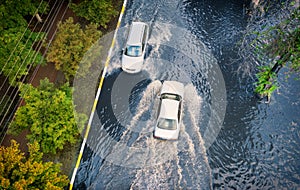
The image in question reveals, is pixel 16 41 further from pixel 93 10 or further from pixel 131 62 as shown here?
pixel 131 62

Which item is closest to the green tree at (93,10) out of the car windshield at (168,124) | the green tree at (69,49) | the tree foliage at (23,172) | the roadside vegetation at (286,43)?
the green tree at (69,49)

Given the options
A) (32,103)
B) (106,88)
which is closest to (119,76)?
(106,88)

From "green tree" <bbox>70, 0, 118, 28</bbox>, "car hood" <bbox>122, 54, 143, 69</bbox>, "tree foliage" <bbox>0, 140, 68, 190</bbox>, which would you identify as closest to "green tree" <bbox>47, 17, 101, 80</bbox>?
"green tree" <bbox>70, 0, 118, 28</bbox>

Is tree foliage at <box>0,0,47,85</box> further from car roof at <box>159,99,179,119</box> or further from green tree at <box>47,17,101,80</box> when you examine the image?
car roof at <box>159,99,179,119</box>

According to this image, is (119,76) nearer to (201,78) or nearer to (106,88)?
(106,88)

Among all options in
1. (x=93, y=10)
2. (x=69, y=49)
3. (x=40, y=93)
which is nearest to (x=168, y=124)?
(x=40, y=93)

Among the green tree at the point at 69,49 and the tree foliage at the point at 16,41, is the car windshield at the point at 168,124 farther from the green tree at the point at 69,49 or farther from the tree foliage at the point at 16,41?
the tree foliage at the point at 16,41

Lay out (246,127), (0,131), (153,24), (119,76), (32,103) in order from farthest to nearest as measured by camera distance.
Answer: (153,24), (119,76), (246,127), (0,131), (32,103)
